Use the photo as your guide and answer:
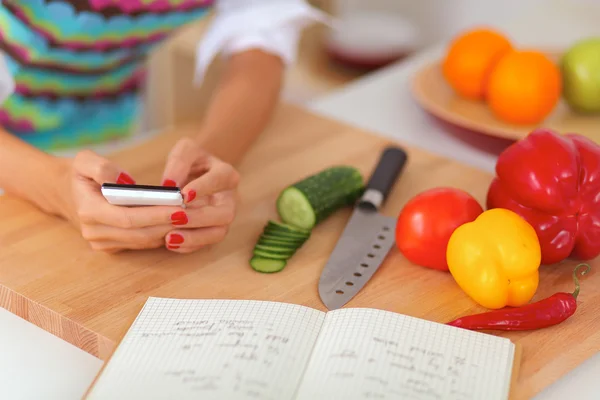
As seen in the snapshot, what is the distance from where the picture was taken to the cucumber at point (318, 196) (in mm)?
1103


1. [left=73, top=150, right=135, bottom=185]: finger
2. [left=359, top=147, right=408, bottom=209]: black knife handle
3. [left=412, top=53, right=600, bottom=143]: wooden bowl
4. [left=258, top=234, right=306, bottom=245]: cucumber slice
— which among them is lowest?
[left=412, top=53, right=600, bottom=143]: wooden bowl

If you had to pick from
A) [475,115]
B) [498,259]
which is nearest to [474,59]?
[475,115]

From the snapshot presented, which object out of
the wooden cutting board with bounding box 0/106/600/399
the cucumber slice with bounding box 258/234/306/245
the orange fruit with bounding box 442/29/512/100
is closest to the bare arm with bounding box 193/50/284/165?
the wooden cutting board with bounding box 0/106/600/399

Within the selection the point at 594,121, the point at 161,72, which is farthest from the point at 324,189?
the point at 161,72

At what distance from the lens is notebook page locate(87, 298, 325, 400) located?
2.57ft

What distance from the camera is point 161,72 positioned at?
2.24 metres

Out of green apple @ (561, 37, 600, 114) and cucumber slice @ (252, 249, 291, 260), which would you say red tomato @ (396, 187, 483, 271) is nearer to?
cucumber slice @ (252, 249, 291, 260)

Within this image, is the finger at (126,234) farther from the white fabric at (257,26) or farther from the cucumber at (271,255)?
the white fabric at (257,26)

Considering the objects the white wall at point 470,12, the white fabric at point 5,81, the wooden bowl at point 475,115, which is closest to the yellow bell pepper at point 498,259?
the wooden bowl at point 475,115

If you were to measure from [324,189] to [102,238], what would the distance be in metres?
0.32

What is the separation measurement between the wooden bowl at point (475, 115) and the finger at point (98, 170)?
24.8 inches

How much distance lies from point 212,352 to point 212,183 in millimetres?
278

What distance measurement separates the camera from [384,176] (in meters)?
1.21

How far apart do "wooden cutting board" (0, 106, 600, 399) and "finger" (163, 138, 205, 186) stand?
99 millimetres
